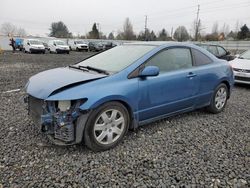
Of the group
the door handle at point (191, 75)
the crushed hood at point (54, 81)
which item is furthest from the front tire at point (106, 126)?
the door handle at point (191, 75)

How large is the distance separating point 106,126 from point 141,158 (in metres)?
0.64

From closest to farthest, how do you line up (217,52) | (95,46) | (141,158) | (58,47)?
(141,158)
(217,52)
(58,47)
(95,46)

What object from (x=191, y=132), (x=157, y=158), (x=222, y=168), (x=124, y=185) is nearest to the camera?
(x=124, y=185)

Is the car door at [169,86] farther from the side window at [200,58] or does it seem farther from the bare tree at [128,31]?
the bare tree at [128,31]

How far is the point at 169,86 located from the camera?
3.78 metres

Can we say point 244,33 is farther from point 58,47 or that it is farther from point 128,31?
point 58,47

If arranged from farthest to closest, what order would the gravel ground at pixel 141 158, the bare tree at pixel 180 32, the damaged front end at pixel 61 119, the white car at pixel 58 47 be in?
1. the bare tree at pixel 180 32
2. the white car at pixel 58 47
3. the damaged front end at pixel 61 119
4. the gravel ground at pixel 141 158

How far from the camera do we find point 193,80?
4.18m

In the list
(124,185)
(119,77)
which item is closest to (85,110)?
(119,77)

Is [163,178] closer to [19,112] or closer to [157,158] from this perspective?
[157,158]

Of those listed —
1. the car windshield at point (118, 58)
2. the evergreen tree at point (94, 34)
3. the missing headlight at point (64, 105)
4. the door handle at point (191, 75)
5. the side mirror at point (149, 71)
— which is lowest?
the missing headlight at point (64, 105)

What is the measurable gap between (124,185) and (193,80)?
2.43 m

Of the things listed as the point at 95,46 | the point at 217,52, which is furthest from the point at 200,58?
the point at 95,46

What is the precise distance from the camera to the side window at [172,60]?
3767 mm
